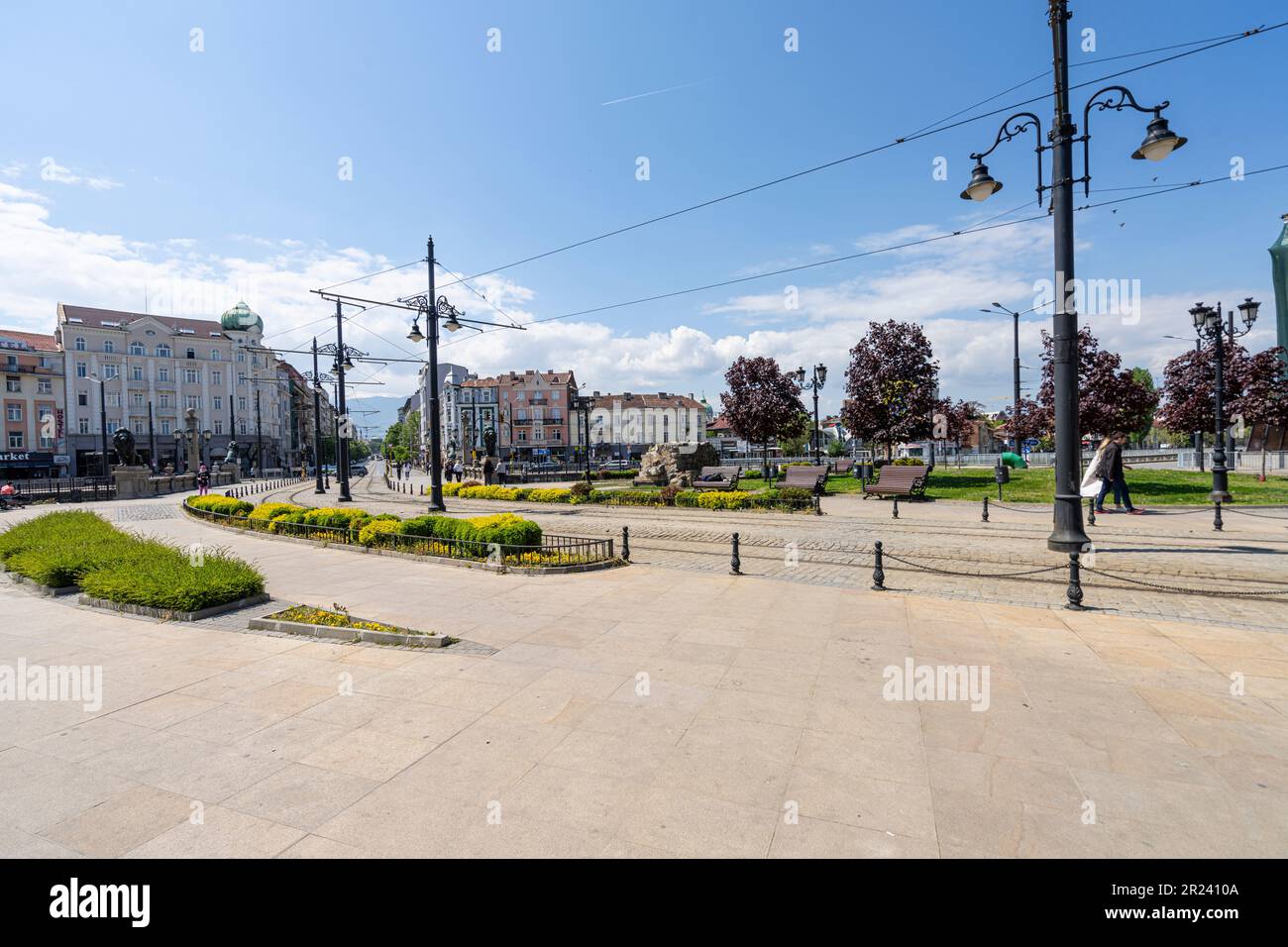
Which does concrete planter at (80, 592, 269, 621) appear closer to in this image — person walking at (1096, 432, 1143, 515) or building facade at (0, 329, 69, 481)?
person walking at (1096, 432, 1143, 515)

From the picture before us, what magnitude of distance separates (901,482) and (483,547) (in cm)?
1689

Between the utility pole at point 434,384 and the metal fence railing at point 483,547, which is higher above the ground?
the utility pole at point 434,384

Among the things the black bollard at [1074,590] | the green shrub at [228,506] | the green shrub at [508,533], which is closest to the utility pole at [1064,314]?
the black bollard at [1074,590]

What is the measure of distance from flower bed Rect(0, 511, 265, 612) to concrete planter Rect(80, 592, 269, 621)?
0.04 metres

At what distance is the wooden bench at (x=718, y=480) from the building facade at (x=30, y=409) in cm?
6210

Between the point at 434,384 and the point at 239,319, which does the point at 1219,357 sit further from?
the point at 239,319

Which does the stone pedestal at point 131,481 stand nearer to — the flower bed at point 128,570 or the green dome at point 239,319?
the flower bed at point 128,570

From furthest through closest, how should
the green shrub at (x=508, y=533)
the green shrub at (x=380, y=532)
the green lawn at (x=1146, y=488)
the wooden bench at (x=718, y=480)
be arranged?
the wooden bench at (x=718, y=480) < the green lawn at (x=1146, y=488) < the green shrub at (x=380, y=532) < the green shrub at (x=508, y=533)

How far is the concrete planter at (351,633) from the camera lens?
671 centimetres

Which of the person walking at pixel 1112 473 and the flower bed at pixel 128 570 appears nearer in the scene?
the flower bed at pixel 128 570

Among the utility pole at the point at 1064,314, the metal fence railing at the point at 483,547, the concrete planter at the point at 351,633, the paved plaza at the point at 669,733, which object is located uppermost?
the utility pole at the point at 1064,314

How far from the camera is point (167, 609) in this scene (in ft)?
26.7
